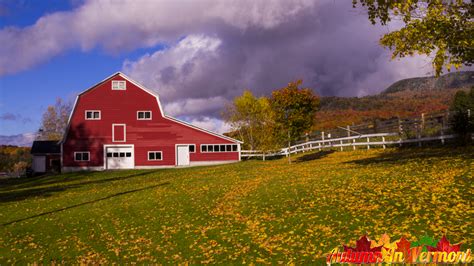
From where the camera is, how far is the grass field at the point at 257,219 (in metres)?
10.4

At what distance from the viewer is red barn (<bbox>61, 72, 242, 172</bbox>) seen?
158 feet

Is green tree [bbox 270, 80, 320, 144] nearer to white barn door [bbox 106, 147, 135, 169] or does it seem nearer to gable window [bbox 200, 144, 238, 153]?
gable window [bbox 200, 144, 238, 153]

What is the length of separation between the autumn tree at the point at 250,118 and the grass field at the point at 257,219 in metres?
43.8

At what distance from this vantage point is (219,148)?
169 feet

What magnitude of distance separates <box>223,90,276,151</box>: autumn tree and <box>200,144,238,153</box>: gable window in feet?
37.1

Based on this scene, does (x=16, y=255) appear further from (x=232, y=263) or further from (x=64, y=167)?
(x=64, y=167)

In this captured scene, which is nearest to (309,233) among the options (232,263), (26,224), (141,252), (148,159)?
(232,263)

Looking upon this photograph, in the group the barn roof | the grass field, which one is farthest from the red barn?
the grass field

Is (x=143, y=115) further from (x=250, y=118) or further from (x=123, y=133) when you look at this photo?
(x=250, y=118)

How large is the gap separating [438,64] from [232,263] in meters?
11.1

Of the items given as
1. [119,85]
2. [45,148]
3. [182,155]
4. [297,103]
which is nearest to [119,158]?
[182,155]

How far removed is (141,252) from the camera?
11.6 meters

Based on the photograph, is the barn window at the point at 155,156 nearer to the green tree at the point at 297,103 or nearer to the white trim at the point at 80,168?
the white trim at the point at 80,168

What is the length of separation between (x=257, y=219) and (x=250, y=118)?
55200 millimetres
